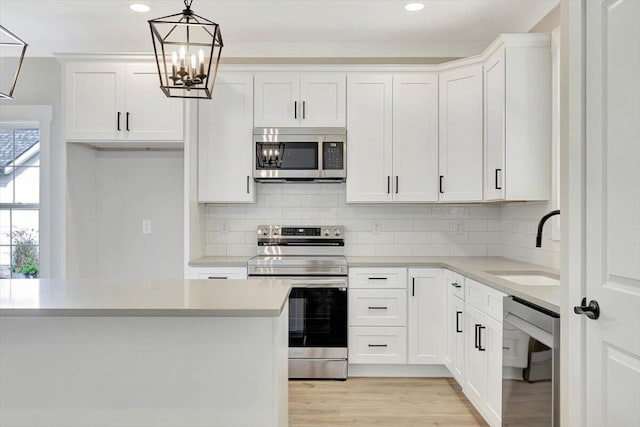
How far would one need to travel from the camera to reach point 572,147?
183cm

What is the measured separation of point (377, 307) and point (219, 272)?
1244 mm

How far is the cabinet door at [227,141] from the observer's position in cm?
383

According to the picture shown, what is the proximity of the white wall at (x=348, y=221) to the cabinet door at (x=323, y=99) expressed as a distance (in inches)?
23.9

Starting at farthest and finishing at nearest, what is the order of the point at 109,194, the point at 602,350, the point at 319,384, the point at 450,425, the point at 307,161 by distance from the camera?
1. the point at 109,194
2. the point at 307,161
3. the point at 319,384
4. the point at 450,425
5. the point at 602,350

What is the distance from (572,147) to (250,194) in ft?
8.36

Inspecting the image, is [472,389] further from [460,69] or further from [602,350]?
[460,69]

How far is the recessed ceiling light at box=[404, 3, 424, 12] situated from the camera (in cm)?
328

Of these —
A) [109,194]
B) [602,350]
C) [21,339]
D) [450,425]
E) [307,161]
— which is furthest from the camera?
[109,194]

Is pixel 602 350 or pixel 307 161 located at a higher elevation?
pixel 307 161

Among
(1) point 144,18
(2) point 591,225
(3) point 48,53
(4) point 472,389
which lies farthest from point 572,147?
(3) point 48,53

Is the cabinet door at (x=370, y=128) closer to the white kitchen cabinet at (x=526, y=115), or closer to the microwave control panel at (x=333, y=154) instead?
the microwave control panel at (x=333, y=154)

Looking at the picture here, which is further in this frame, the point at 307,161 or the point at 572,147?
the point at 307,161

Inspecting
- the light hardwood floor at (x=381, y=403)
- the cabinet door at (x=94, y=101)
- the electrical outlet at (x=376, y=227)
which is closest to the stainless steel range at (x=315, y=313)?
the light hardwood floor at (x=381, y=403)

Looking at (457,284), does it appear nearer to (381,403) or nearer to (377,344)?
(377,344)
